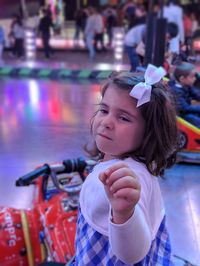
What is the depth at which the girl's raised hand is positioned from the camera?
906 millimetres

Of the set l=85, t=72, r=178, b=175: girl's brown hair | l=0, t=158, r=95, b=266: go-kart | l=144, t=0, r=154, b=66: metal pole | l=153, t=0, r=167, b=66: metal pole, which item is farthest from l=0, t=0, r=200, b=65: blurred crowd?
l=85, t=72, r=178, b=175: girl's brown hair

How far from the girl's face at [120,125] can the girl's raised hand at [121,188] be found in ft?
0.56

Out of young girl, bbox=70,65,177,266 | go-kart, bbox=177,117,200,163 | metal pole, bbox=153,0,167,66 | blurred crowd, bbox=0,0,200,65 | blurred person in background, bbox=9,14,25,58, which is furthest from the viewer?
blurred person in background, bbox=9,14,25,58

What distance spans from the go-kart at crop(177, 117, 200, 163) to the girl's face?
3.51 m

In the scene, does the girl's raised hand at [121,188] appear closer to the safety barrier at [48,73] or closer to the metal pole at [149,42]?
the metal pole at [149,42]

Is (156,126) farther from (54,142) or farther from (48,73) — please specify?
(48,73)

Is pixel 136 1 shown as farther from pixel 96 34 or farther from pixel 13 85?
pixel 13 85

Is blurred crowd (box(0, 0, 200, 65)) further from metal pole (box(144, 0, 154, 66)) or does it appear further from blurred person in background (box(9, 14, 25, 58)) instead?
metal pole (box(144, 0, 154, 66))

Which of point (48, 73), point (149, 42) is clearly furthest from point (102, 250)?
point (48, 73)

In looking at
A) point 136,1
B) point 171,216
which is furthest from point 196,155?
point 136,1

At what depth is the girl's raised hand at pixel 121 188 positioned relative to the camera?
2.97 feet

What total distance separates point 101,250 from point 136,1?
57.4 feet

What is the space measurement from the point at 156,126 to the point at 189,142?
3676mm

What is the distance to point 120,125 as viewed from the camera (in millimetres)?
1094
